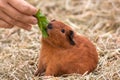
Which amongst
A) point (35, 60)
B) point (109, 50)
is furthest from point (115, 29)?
point (35, 60)

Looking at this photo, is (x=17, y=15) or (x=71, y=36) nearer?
(x=17, y=15)

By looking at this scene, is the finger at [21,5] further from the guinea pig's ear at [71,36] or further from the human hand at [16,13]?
the guinea pig's ear at [71,36]

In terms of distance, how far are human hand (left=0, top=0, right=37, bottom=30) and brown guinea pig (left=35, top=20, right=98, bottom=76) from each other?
0.25m

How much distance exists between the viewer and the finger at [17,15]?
500cm

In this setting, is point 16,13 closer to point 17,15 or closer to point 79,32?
point 17,15

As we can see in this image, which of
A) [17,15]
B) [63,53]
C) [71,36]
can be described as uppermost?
[17,15]

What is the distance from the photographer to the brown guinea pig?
5.22 meters

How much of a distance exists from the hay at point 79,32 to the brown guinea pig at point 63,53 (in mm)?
99

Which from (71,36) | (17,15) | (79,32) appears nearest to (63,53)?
(71,36)

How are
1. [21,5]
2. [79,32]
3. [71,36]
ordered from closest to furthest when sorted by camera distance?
[21,5] → [71,36] → [79,32]

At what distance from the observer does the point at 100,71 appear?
5.55 m

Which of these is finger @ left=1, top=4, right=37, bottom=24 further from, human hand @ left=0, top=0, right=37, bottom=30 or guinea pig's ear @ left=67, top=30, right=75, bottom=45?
guinea pig's ear @ left=67, top=30, right=75, bottom=45

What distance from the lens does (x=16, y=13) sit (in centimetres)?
502

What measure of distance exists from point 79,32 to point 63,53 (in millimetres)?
2026
